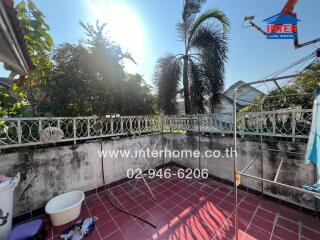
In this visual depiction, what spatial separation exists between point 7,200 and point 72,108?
2.38 m

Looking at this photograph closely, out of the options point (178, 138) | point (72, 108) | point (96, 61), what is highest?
point (96, 61)

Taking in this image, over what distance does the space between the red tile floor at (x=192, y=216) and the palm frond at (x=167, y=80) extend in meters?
3.22

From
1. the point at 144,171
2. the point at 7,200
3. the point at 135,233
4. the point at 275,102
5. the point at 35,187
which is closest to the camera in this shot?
the point at 7,200

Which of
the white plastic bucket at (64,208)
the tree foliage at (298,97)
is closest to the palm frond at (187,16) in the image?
the tree foliage at (298,97)

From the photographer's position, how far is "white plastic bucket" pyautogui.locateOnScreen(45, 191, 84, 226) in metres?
2.44

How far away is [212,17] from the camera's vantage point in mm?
5309

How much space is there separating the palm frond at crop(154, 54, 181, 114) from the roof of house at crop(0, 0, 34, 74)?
4.16 metres

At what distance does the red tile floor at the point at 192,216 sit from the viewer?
2.25 m

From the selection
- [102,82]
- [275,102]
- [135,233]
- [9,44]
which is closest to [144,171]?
[135,233]

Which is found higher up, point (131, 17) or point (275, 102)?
point (131, 17)

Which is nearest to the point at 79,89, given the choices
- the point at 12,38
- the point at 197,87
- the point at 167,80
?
the point at 12,38

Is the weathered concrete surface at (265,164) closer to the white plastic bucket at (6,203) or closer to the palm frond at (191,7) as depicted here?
the white plastic bucket at (6,203)

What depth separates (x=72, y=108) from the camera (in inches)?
157

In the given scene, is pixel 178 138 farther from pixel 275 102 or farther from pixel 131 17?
pixel 131 17
